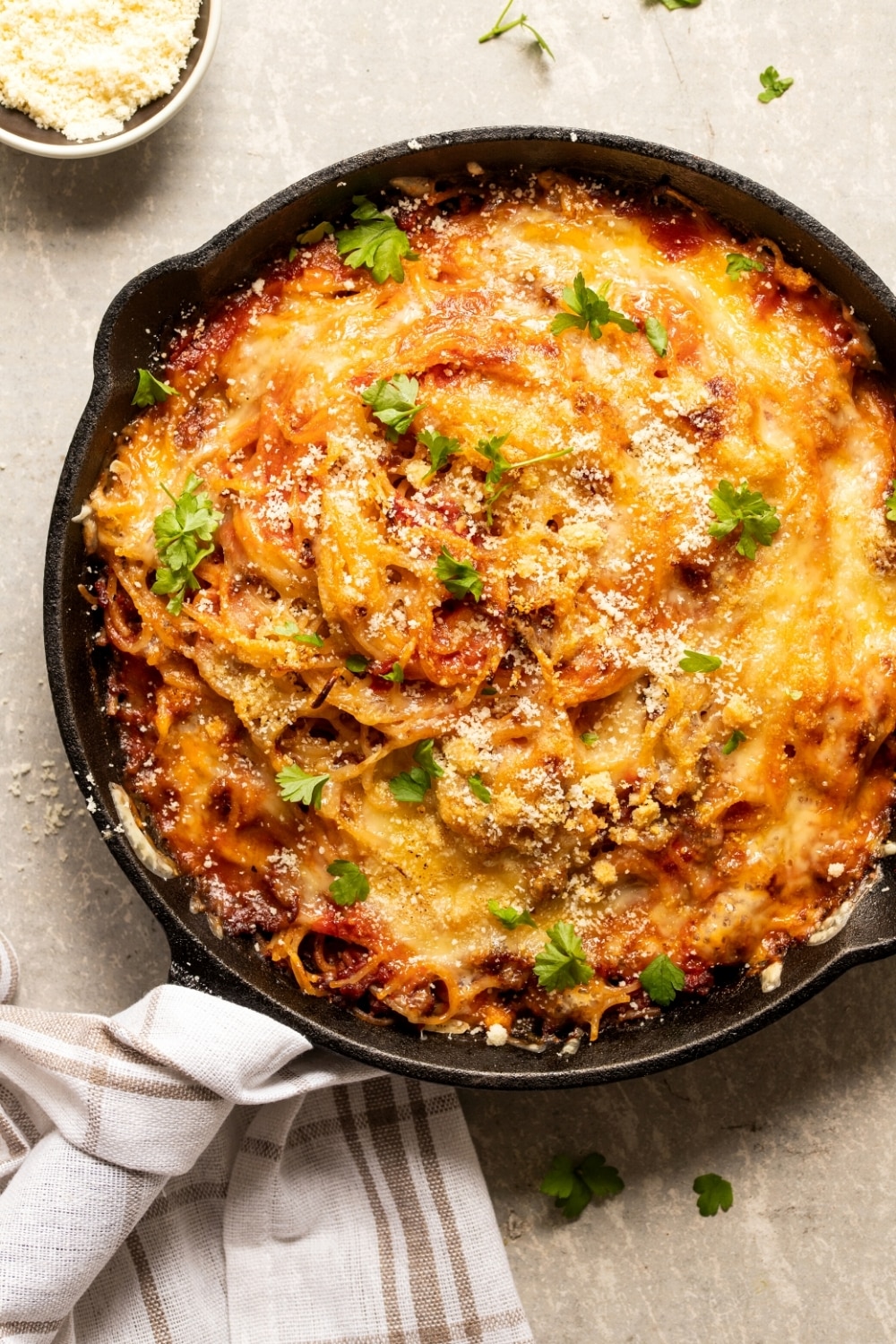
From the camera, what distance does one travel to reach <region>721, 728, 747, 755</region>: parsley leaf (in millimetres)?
3062

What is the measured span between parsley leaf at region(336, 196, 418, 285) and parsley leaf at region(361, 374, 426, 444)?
365 millimetres

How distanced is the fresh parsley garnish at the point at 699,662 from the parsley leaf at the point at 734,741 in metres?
0.18

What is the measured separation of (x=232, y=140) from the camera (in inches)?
148

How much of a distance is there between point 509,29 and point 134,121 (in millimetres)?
1176

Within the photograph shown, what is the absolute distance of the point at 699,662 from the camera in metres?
3.00

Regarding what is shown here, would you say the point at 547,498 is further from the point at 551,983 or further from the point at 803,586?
the point at 551,983

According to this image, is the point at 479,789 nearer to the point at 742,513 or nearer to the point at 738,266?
the point at 742,513

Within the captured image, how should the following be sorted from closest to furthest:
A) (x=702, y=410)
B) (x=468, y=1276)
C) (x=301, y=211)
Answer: (x=702, y=410) → (x=301, y=211) → (x=468, y=1276)

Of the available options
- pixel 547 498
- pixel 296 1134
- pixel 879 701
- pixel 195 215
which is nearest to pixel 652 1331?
pixel 296 1134

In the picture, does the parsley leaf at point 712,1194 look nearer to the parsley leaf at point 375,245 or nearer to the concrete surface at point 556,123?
the concrete surface at point 556,123

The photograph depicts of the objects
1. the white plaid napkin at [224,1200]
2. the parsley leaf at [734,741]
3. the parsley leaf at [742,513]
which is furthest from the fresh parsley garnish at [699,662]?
the white plaid napkin at [224,1200]

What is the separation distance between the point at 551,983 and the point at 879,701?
1105mm

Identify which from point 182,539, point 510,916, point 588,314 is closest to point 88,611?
point 182,539

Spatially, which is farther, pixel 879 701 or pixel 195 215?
pixel 195 215
